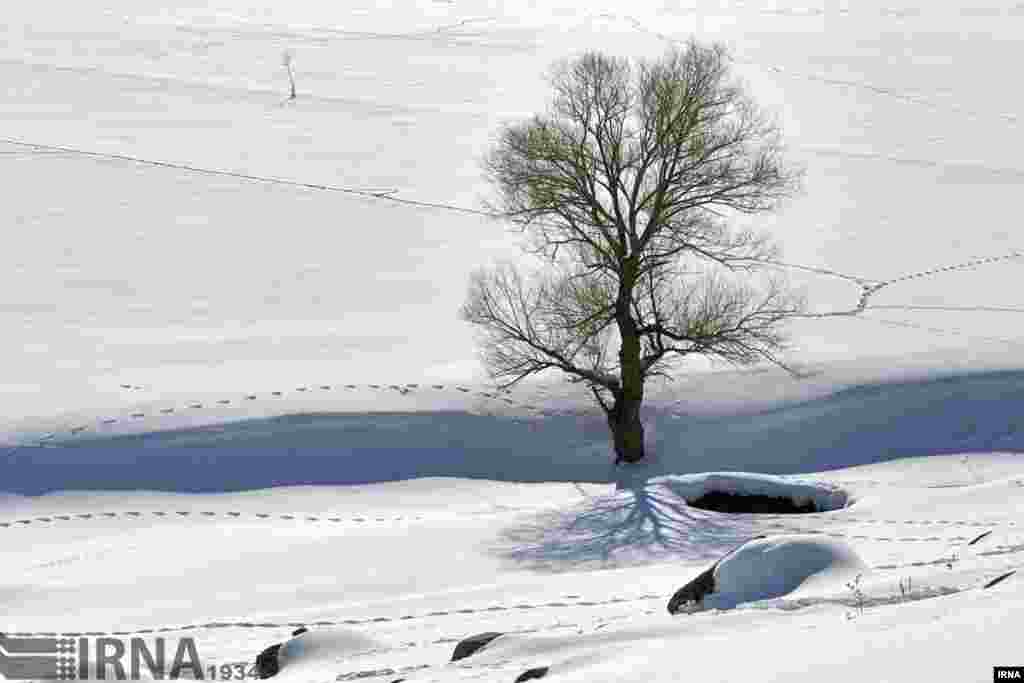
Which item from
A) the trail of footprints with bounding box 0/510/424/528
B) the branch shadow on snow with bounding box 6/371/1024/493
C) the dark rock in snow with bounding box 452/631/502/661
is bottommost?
the dark rock in snow with bounding box 452/631/502/661

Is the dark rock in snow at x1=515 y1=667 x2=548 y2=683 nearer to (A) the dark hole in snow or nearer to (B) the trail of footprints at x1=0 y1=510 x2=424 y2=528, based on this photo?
(B) the trail of footprints at x1=0 y1=510 x2=424 y2=528

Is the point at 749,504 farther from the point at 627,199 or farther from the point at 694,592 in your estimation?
the point at 694,592

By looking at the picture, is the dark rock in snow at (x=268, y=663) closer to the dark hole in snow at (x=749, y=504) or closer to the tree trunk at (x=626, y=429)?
the dark hole in snow at (x=749, y=504)

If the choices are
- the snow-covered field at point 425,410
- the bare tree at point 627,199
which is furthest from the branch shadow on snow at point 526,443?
the bare tree at point 627,199

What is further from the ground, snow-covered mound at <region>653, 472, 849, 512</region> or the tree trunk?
the tree trunk

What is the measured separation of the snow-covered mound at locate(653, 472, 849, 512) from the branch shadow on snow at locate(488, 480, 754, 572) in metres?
0.24

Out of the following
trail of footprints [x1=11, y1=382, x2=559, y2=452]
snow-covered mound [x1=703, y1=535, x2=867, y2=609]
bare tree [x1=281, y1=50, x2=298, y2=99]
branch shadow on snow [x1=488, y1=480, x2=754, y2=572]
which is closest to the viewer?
snow-covered mound [x1=703, y1=535, x2=867, y2=609]

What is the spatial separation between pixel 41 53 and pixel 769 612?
46.8 metres

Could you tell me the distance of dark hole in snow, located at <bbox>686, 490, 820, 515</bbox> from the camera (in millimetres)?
20766

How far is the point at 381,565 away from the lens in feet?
58.5

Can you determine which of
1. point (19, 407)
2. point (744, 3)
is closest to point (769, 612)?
point (19, 407)

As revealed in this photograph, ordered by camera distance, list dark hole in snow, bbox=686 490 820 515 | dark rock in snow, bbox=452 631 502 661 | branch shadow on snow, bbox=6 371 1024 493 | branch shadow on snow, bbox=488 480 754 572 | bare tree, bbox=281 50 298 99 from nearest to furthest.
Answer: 1. dark rock in snow, bbox=452 631 502 661
2. branch shadow on snow, bbox=488 480 754 572
3. dark hole in snow, bbox=686 490 820 515
4. branch shadow on snow, bbox=6 371 1024 493
5. bare tree, bbox=281 50 298 99

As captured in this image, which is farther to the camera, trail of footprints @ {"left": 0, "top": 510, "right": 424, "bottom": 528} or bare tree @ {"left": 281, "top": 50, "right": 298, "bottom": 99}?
bare tree @ {"left": 281, "top": 50, "right": 298, "bottom": 99}

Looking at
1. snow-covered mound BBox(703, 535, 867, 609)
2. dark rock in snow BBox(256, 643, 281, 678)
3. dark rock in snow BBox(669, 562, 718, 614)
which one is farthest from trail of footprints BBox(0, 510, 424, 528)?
snow-covered mound BBox(703, 535, 867, 609)
